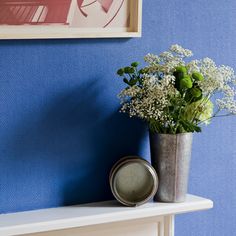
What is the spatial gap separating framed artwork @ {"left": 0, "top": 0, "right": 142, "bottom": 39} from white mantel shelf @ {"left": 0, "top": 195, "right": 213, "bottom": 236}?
408 millimetres

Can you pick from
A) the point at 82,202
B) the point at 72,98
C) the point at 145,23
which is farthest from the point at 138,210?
the point at 145,23

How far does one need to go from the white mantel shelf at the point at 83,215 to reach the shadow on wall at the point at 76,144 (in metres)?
0.05

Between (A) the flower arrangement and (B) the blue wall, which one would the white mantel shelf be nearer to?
(B) the blue wall

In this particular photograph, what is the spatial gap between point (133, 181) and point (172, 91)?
0.24 metres

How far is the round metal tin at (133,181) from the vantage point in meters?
1.39

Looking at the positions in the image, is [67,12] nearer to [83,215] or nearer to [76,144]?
[76,144]

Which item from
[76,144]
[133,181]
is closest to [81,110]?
[76,144]

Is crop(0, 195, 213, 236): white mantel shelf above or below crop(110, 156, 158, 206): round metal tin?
below

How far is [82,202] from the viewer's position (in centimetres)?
144

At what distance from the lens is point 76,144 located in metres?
1.42

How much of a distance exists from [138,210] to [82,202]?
0.15m

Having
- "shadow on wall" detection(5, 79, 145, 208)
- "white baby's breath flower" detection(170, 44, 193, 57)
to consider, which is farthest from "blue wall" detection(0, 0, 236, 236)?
"white baby's breath flower" detection(170, 44, 193, 57)

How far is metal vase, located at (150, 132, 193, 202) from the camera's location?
1399mm

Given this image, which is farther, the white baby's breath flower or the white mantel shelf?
the white baby's breath flower
